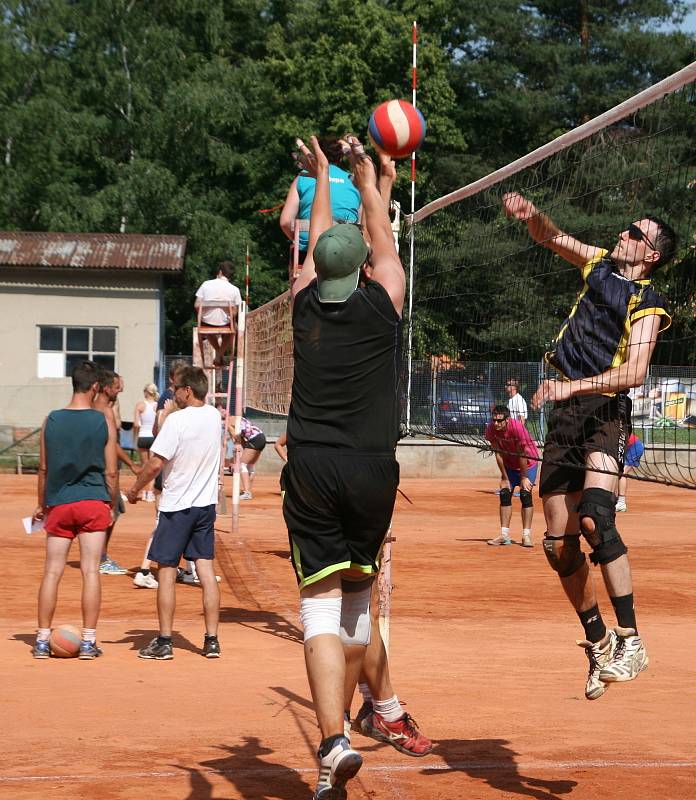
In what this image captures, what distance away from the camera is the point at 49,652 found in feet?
30.9

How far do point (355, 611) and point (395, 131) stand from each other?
282cm

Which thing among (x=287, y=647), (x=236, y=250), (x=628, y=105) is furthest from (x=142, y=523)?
(x=236, y=250)

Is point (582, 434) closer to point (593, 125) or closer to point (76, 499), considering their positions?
point (593, 125)

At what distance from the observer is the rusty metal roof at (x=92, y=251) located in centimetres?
3594

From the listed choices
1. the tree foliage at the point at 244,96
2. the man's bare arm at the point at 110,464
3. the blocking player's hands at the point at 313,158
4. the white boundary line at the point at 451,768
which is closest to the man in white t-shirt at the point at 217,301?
the man's bare arm at the point at 110,464

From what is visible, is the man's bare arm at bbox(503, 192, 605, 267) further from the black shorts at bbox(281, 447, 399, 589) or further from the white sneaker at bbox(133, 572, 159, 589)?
the white sneaker at bbox(133, 572, 159, 589)

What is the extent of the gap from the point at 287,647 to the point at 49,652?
6.08 ft

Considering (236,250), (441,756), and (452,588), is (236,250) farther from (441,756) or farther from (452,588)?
(441,756)

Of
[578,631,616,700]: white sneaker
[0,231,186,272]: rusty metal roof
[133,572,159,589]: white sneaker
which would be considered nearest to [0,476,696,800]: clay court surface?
[133,572,159,589]: white sneaker

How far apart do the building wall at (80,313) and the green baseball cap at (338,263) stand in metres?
31.8

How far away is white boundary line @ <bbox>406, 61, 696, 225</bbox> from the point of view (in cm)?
545

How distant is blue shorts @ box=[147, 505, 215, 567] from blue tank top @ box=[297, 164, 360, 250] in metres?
2.59

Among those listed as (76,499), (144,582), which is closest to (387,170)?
(76,499)

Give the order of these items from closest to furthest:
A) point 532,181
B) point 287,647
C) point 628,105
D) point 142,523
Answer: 1. point 628,105
2. point 532,181
3. point 287,647
4. point 142,523
